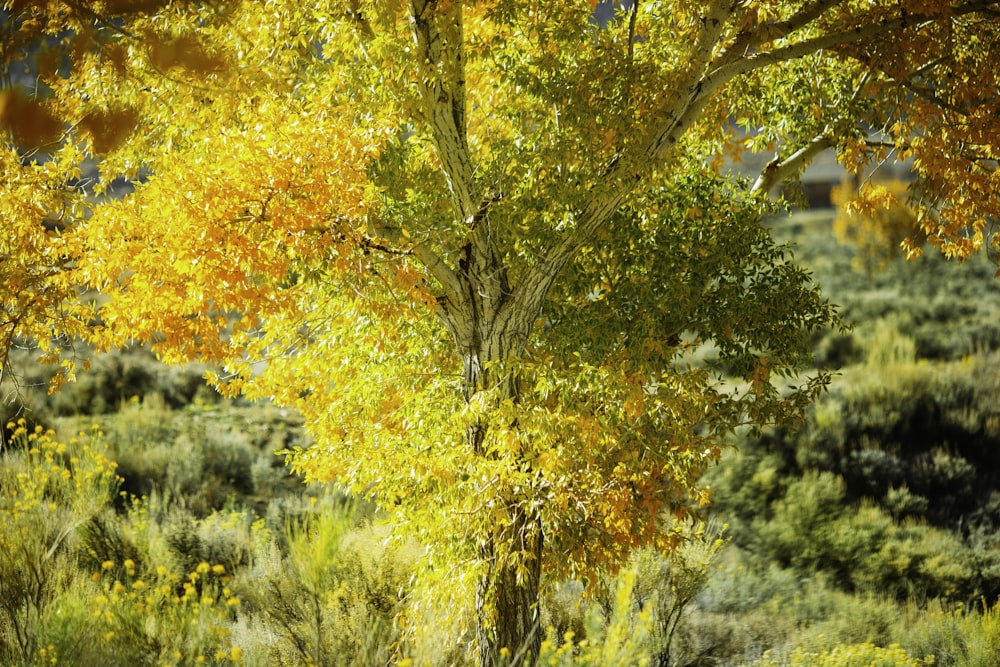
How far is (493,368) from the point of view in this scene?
6.67 metres

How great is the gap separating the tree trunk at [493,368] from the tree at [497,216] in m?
0.03

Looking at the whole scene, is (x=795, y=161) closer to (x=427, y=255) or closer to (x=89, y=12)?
(x=427, y=255)

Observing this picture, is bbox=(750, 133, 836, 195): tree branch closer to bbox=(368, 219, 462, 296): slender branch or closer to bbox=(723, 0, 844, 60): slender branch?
bbox=(723, 0, 844, 60): slender branch

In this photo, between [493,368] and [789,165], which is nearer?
[493,368]

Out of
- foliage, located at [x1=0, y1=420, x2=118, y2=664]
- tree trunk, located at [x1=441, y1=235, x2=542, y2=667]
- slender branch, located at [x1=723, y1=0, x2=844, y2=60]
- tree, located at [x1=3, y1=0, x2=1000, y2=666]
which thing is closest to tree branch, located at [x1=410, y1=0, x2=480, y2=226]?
tree, located at [x1=3, y1=0, x2=1000, y2=666]

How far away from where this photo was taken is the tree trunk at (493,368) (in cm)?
680

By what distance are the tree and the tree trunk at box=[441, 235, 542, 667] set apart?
0.03 m

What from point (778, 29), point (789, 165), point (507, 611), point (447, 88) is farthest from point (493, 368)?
point (789, 165)

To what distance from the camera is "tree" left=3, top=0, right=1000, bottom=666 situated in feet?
17.8

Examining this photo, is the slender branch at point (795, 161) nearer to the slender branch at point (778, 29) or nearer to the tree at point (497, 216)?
the tree at point (497, 216)

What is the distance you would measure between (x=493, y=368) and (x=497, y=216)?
4.03ft

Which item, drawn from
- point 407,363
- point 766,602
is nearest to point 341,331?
point 407,363

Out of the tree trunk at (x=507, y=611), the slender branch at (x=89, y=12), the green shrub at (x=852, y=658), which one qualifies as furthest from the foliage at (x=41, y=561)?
the green shrub at (x=852, y=658)

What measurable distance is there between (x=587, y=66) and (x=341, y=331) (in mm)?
3262
